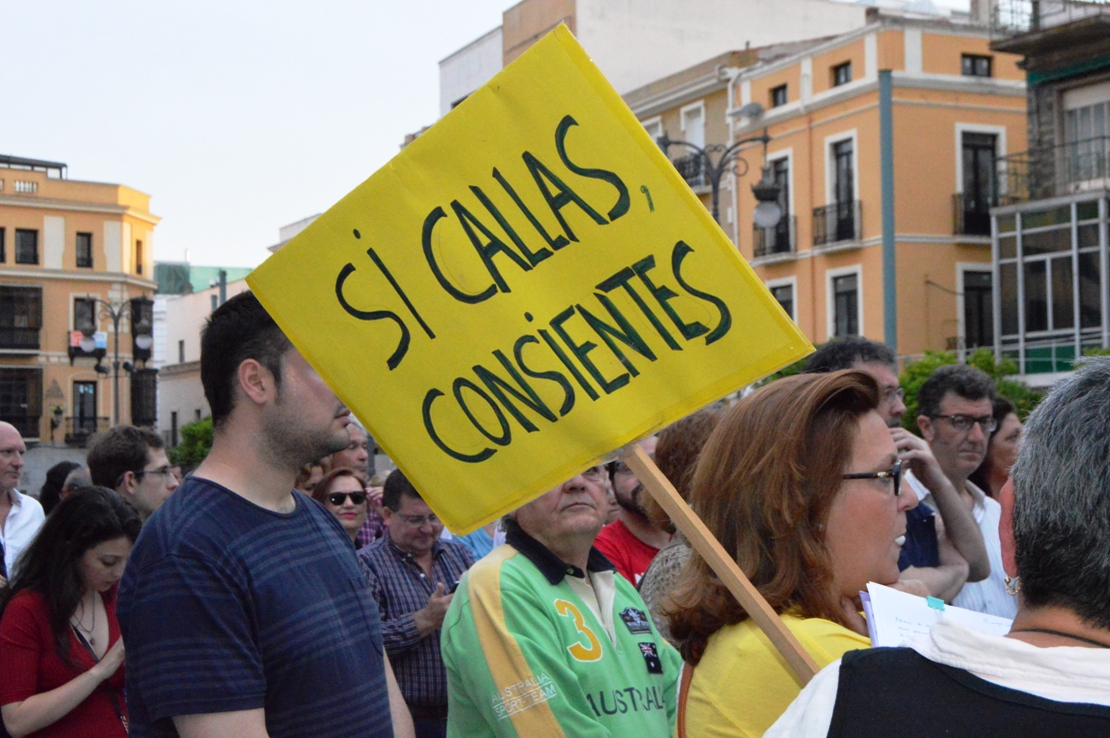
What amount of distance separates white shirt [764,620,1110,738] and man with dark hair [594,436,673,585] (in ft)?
10.2

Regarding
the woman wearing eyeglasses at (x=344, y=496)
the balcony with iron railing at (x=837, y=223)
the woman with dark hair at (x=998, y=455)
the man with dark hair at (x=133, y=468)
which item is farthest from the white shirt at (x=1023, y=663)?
the balcony with iron railing at (x=837, y=223)

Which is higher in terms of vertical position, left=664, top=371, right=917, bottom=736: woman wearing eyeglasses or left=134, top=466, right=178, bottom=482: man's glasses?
left=664, top=371, right=917, bottom=736: woman wearing eyeglasses

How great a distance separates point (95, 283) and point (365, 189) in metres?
56.7

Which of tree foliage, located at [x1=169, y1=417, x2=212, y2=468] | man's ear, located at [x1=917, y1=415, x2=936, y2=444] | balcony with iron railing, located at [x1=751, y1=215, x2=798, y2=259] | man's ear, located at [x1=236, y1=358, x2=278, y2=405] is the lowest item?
tree foliage, located at [x1=169, y1=417, x2=212, y2=468]

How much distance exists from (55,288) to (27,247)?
210 centimetres

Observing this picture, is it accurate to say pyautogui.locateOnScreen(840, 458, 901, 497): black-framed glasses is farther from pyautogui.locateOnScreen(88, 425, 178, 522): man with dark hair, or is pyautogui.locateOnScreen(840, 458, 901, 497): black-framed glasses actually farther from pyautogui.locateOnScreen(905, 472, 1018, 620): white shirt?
pyautogui.locateOnScreen(88, 425, 178, 522): man with dark hair

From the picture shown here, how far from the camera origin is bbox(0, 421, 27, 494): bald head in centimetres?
671

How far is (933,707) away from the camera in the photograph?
1412 mm

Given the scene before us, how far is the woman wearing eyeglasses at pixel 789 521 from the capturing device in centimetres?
215

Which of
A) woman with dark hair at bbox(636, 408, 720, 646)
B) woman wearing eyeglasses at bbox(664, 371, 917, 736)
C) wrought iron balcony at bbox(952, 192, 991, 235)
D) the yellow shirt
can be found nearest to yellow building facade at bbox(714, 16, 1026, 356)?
wrought iron balcony at bbox(952, 192, 991, 235)

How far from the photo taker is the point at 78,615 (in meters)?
4.09

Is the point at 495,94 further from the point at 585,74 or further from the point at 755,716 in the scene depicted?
the point at 755,716

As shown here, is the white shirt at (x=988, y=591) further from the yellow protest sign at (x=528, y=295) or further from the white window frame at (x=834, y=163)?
the white window frame at (x=834, y=163)

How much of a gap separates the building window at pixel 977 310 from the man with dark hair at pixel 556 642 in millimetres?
26801
